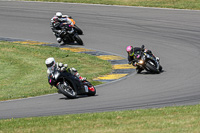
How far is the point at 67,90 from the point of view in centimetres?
1605

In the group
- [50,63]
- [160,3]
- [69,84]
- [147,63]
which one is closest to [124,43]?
[147,63]

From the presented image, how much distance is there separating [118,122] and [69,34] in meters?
16.7

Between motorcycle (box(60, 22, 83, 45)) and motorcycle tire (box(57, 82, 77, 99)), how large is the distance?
11.6 meters

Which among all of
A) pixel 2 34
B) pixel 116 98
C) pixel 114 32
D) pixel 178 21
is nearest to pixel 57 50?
pixel 114 32

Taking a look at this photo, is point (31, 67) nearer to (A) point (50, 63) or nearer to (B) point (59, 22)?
(B) point (59, 22)

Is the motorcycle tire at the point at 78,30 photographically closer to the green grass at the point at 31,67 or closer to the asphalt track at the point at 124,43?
the asphalt track at the point at 124,43

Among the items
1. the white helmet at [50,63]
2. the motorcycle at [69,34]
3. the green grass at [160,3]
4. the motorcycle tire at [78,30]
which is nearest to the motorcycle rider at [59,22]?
the motorcycle at [69,34]

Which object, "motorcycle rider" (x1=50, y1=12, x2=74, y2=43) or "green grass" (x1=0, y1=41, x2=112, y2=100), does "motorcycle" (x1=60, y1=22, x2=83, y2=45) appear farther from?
"green grass" (x1=0, y1=41, x2=112, y2=100)

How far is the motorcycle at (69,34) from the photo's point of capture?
90.3ft

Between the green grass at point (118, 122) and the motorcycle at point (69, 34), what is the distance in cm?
1496

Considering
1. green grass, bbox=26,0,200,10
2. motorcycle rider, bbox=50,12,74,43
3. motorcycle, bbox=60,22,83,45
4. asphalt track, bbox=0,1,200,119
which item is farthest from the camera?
green grass, bbox=26,0,200,10

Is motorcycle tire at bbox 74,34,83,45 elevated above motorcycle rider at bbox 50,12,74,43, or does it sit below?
below

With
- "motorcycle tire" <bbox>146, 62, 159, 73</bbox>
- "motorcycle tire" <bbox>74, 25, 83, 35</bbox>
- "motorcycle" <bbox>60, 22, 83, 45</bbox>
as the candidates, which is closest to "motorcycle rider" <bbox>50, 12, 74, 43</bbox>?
"motorcycle" <bbox>60, 22, 83, 45</bbox>

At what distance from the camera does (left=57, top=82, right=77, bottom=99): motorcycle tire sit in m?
15.9
